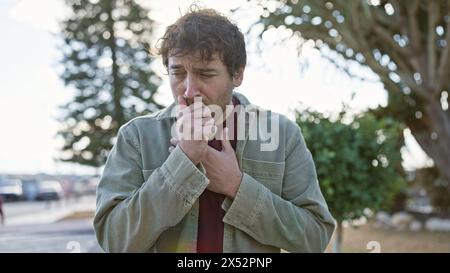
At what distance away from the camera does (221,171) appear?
1630 mm

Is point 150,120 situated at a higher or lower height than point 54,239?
higher

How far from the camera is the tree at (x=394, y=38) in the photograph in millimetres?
11250

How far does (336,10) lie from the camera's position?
458 inches

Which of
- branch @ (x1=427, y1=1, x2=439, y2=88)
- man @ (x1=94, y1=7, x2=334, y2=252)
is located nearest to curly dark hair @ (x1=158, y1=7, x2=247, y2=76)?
man @ (x1=94, y1=7, x2=334, y2=252)

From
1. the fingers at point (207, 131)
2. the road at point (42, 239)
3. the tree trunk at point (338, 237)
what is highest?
the fingers at point (207, 131)

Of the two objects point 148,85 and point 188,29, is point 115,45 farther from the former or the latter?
point 188,29

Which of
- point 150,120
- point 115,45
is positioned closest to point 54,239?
point 150,120

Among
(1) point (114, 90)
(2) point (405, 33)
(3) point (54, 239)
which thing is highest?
(2) point (405, 33)

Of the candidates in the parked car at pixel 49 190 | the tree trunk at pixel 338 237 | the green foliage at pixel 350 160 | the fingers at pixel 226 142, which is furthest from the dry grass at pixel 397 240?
the parked car at pixel 49 190

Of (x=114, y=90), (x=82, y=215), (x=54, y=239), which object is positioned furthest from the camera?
(x=114, y=90)

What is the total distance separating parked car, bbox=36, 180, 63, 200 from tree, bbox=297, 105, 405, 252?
92.6 feet

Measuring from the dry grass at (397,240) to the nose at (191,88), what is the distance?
953 cm

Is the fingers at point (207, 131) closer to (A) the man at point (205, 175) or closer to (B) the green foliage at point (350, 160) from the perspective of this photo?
(A) the man at point (205, 175)
